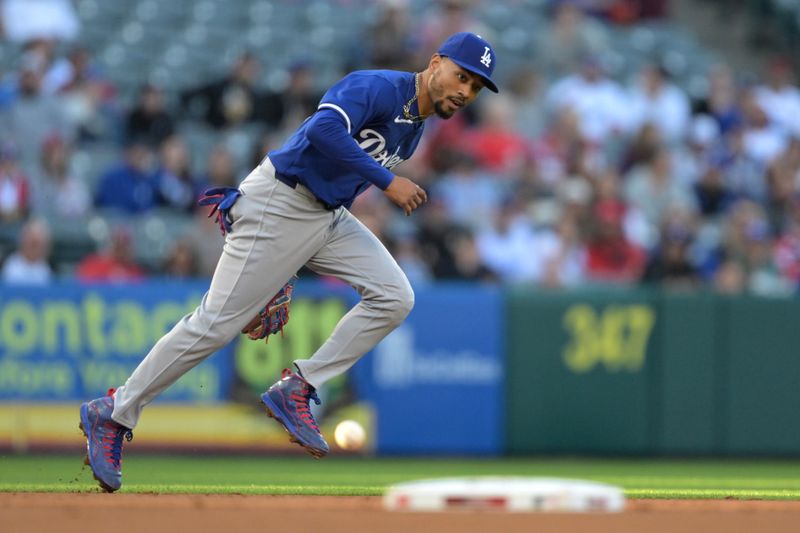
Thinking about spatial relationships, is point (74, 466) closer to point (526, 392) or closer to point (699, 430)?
point (526, 392)

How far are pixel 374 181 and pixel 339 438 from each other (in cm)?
146

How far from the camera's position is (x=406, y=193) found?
596 cm

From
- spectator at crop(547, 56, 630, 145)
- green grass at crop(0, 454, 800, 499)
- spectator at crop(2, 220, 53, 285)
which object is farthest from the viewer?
spectator at crop(547, 56, 630, 145)

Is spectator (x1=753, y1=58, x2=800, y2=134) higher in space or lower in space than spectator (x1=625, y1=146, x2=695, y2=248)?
higher

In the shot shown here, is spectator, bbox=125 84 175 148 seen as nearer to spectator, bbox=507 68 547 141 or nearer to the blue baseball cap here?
spectator, bbox=507 68 547 141

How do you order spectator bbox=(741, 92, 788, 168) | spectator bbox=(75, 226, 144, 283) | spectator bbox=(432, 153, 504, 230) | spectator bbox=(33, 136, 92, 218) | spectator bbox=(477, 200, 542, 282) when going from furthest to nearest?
spectator bbox=(741, 92, 788, 168)
spectator bbox=(432, 153, 504, 230)
spectator bbox=(477, 200, 542, 282)
spectator bbox=(33, 136, 92, 218)
spectator bbox=(75, 226, 144, 283)

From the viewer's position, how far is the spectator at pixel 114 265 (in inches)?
455

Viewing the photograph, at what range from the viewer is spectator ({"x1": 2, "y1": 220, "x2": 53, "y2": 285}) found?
11352 mm

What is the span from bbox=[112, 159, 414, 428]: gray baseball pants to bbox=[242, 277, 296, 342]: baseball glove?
0.16m

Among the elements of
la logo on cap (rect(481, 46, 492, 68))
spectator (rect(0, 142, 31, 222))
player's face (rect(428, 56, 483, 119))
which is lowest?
spectator (rect(0, 142, 31, 222))

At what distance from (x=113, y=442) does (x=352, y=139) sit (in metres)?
1.81

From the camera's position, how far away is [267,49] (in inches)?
577

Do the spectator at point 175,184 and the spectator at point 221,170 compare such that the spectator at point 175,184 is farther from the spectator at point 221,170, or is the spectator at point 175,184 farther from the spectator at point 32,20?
the spectator at point 32,20

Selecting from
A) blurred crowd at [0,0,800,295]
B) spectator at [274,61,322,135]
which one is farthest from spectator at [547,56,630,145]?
spectator at [274,61,322,135]
